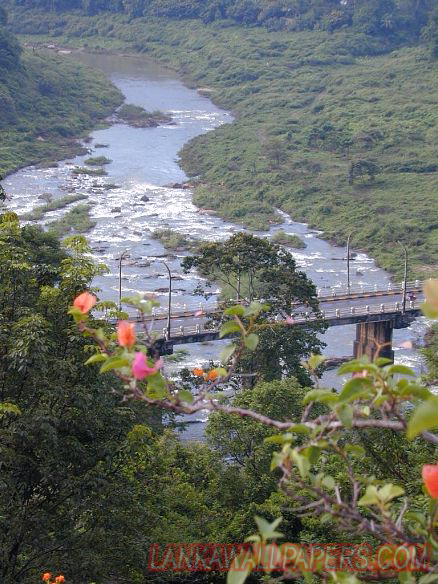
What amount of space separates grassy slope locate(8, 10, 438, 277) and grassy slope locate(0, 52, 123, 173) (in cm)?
980

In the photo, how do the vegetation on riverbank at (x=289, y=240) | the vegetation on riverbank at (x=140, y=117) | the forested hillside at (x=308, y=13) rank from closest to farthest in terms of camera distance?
the vegetation on riverbank at (x=289, y=240) < the vegetation on riverbank at (x=140, y=117) < the forested hillside at (x=308, y=13)

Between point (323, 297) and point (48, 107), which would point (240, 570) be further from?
point (48, 107)

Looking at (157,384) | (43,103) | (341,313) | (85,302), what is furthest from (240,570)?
(43,103)

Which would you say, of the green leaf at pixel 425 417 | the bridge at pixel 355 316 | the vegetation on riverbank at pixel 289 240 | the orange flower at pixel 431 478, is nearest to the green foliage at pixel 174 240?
the vegetation on riverbank at pixel 289 240

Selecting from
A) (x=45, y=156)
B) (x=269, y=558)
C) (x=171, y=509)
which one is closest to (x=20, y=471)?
(x=171, y=509)

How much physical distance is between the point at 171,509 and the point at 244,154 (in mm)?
51545

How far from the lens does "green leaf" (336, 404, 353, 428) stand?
3439mm

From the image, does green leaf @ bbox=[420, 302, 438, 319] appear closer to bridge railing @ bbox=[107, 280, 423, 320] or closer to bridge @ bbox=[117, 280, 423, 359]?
bridge @ bbox=[117, 280, 423, 359]

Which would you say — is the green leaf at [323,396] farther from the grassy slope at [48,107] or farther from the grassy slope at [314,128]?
the grassy slope at [48,107]

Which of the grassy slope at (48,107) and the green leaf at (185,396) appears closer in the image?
the green leaf at (185,396)

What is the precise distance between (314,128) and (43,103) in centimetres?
2131

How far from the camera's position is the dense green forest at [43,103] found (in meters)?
63.6

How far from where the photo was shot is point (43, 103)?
239ft

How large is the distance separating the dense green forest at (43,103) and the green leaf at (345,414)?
182 ft
